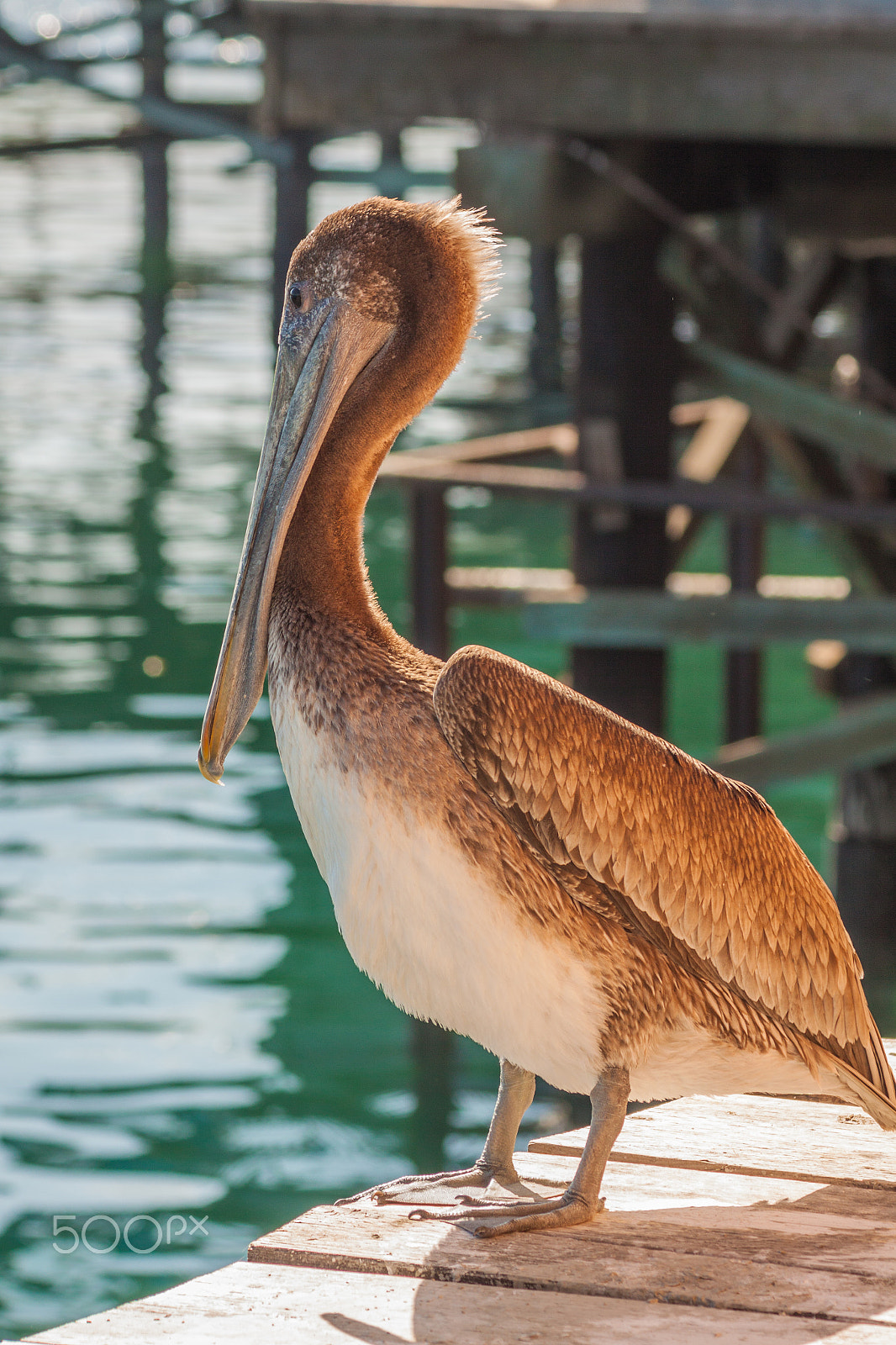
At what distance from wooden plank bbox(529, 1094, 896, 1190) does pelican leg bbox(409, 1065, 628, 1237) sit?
315 mm

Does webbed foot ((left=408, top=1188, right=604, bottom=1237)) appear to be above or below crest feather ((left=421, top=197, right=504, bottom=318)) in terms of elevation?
below

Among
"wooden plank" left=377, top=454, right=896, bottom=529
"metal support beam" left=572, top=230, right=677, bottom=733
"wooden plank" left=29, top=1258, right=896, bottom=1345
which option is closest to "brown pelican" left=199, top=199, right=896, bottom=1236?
"wooden plank" left=29, top=1258, right=896, bottom=1345

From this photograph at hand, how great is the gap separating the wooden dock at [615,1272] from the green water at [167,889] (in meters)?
2.54

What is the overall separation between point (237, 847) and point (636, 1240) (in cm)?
550

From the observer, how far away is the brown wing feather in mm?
2527

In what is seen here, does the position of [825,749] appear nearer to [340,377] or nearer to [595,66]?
[595,66]

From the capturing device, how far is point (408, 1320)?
2297 mm

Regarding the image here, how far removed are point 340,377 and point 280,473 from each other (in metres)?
0.16

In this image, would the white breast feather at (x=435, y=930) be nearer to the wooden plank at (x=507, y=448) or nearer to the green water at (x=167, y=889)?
the green water at (x=167, y=889)

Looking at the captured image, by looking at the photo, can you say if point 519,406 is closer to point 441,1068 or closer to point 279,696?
point 441,1068

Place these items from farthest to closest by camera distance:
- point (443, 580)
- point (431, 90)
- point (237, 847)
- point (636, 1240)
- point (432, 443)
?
point (432, 443) → point (237, 847) → point (443, 580) → point (431, 90) → point (636, 1240)

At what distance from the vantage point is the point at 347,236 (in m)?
2.73

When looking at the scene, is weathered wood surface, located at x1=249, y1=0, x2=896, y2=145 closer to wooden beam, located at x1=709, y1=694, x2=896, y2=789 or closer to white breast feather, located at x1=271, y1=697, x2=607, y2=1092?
wooden beam, located at x1=709, y1=694, x2=896, y2=789

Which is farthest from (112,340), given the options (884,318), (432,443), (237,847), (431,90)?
(431,90)
